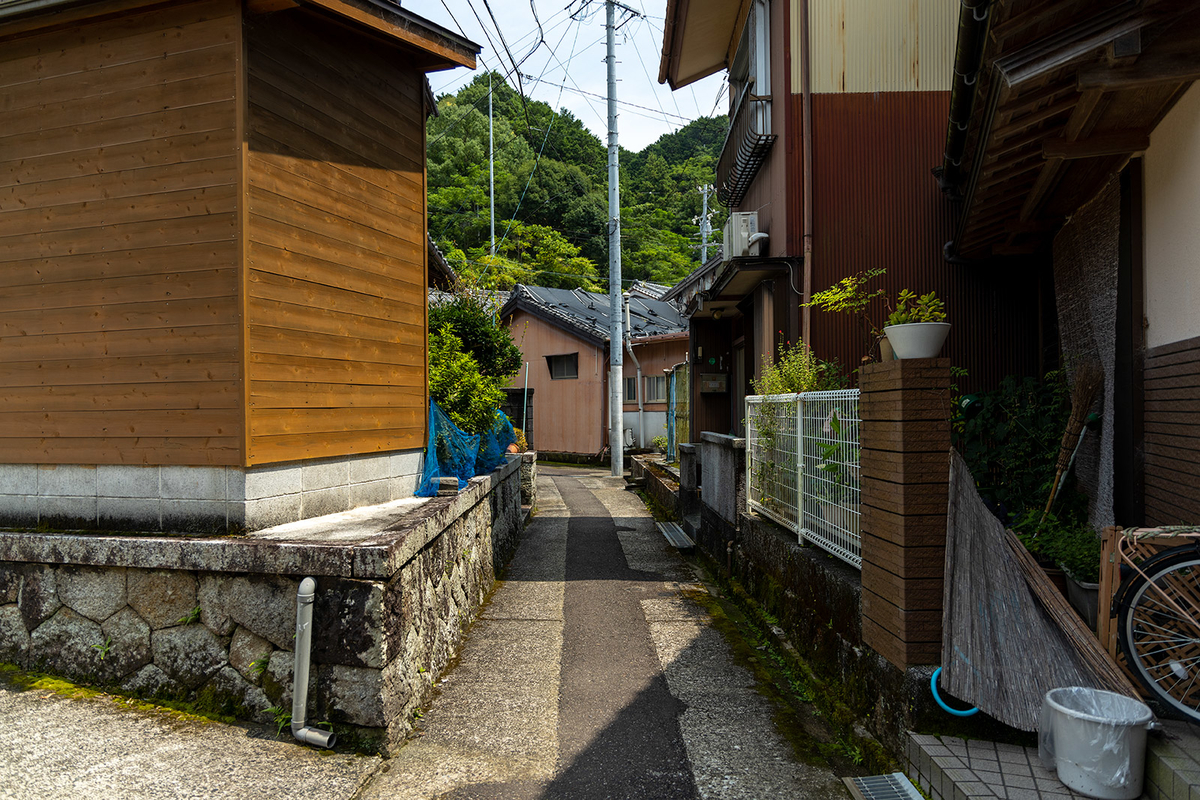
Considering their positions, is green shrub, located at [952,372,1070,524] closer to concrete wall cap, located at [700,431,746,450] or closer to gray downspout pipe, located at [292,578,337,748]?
concrete wall cap, located at [700,431,746,450]

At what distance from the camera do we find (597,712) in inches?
186

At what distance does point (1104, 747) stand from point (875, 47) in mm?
8256

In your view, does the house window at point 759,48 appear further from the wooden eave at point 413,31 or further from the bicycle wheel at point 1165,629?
the bicycle wheel at point 1165,629

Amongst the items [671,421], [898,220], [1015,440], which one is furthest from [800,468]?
[671,421]

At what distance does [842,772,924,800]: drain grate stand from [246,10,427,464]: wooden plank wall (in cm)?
403

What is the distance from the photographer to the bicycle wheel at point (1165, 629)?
10.3ft

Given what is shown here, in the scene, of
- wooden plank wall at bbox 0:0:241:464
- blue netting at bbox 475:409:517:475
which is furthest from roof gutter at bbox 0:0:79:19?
blue netting at bbox 475:409:517:475

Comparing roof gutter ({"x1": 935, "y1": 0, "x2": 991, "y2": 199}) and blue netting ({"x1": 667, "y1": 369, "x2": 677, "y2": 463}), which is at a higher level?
roof gutter ({"x1": 935, "y1": 0, "x2": 991, "y2": 199})

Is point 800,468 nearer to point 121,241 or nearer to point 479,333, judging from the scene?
point 121,241

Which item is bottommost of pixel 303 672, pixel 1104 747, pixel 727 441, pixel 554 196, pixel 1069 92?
pixel 303 672

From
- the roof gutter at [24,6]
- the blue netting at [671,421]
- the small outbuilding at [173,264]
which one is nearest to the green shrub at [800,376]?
the small outbuilding at [173,264]

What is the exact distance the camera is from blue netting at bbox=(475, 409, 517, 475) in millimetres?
9000

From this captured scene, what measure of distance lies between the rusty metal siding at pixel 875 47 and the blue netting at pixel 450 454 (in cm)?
576

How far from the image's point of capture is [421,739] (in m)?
4.36
